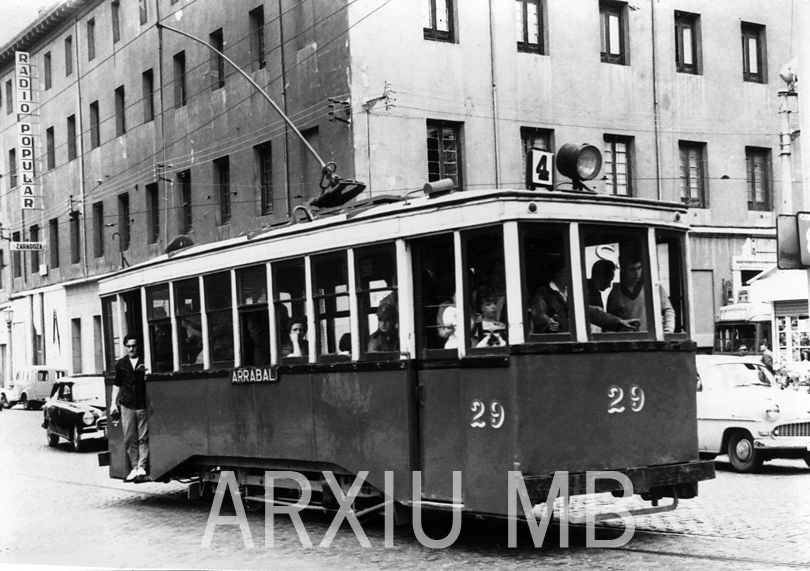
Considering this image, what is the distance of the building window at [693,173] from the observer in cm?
3105

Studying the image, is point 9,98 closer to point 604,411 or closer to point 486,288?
point 486,288

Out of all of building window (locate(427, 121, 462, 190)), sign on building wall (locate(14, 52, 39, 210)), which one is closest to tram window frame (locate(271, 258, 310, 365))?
building window (locate(427, 121, 462, 190))

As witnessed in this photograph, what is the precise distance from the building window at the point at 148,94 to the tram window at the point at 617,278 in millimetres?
30131

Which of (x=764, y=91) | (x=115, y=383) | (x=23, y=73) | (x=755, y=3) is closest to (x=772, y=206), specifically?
(x=764, y=91)

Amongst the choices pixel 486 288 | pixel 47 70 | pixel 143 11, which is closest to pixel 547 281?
pixel 486 288

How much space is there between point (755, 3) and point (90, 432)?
70.9ft

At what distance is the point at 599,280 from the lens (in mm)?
9320

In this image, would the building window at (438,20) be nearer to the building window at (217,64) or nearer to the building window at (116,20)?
the building window at (217,64)

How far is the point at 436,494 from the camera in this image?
9.40m

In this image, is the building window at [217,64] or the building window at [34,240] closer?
the building window at [217,64]

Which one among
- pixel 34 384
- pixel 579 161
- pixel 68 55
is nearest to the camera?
pixel 579 161

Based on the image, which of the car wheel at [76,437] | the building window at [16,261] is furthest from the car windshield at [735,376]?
the building window at [16,261]

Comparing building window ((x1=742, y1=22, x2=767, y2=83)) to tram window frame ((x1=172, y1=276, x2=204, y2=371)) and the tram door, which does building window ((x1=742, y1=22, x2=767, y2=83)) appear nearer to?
tram window frame ((x1=172, y1=276, x2=204, y2=371))

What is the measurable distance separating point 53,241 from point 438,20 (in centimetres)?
2658
